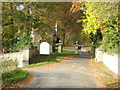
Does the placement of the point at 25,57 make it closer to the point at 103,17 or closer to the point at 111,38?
the point at 111,38

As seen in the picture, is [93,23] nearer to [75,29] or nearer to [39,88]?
[39,88]

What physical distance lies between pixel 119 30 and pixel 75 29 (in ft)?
67.3

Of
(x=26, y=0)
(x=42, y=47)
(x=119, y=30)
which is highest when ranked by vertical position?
(x=26, y=0)

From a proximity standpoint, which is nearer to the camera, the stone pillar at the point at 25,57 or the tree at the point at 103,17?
the tree at the point at 103,17

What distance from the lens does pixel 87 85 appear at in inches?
362

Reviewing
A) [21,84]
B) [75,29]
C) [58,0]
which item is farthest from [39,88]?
[75,29]

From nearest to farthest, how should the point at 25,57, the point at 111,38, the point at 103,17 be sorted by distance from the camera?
the point at 103,17 → the point at 111,38 → the point at 25,57

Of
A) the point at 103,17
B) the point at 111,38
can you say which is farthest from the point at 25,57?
the point at 103,17

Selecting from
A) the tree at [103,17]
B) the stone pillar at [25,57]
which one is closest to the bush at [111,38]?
the tree at [103,17]

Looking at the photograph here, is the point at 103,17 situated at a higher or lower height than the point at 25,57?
higher

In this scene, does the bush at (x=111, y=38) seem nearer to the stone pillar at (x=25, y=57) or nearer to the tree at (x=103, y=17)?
the tree at (x=103, y=17)

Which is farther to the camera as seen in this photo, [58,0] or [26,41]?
[58,0]

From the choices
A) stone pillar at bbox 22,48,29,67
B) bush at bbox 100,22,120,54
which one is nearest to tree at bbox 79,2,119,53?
bush at bbox 100,22,120,54

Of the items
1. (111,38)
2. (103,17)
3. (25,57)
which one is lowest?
(25,57)
